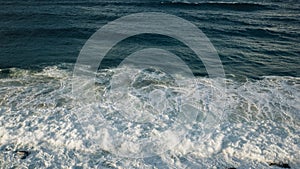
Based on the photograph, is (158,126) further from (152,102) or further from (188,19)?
(188,19)

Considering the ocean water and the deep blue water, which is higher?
the deep blue water

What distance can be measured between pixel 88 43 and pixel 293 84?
10279 millimetres

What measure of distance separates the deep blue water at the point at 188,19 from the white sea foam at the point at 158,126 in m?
1.89

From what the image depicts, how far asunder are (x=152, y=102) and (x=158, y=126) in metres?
1.42

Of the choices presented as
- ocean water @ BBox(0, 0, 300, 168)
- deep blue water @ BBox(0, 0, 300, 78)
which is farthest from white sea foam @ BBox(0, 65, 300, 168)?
deep blue water @ BBox(0, 0, 300, 78)

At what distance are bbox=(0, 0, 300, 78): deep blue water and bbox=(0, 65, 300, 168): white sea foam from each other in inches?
74.4

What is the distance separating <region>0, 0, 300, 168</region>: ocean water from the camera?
7535 millimetres

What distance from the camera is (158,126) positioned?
344 inches

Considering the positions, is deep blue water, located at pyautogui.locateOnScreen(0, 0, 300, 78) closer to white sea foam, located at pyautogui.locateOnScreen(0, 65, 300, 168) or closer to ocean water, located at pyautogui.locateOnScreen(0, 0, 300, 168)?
ocean water, located at pyautogui.locateOnScreen(0, 0, 300, 168)

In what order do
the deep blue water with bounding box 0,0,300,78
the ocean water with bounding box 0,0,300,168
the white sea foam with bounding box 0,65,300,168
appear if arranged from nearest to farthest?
the white sea foam with bounding box 0,65,300,168 < the ocean water with bounding box 0,0,300,168 < the deep blue water with bounding box 0,0,300,78

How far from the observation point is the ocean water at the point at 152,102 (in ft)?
24.7

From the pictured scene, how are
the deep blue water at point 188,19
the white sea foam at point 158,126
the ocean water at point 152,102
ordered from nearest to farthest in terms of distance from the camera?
1. the white sea foam at point 158,126
2. the ocean water at point 152,102
3. the deep blue water at point 188,19

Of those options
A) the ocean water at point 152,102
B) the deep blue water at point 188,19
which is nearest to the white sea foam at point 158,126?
the ocean water at point 152,102

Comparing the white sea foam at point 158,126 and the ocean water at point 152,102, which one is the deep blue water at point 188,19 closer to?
the ocean water at point 152,102
